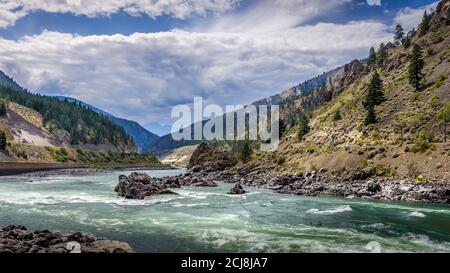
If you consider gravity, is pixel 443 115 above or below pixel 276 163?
above

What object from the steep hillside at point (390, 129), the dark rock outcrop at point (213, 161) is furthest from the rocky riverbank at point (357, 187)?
the dark rock outcrop at point (213, 161)

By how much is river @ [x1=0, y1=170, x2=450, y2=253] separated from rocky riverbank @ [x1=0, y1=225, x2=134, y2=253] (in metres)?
3.11

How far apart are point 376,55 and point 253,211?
144661mm

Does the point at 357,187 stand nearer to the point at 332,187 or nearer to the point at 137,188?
the point at 332,187

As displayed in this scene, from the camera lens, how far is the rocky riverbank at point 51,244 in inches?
1053

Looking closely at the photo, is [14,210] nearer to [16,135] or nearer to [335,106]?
[335,106]

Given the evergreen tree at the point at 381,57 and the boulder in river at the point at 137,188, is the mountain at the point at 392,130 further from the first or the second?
the boulder in river at the point at 137,188

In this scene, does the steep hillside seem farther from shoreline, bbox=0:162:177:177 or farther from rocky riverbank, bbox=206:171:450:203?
shoreline, bbox=0:162:177:177

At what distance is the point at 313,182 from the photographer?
8725 cm

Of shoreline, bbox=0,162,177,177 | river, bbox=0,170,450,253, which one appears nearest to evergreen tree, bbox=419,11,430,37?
river, bbox=0,170,450,253

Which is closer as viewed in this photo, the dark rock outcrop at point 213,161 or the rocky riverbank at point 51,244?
the rocky riverbank at point 51,244

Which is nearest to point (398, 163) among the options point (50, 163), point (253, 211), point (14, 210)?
point (253, 211)

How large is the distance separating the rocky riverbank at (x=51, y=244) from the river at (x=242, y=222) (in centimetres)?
311

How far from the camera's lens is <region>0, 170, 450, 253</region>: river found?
3331 cm
